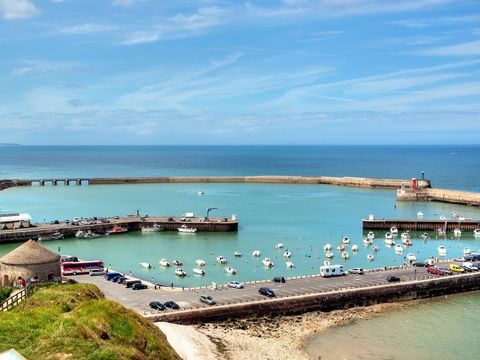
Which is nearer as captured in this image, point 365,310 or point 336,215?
point 365,310

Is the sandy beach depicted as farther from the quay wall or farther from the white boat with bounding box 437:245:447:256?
the white boat with bounding box 437:245:447:256

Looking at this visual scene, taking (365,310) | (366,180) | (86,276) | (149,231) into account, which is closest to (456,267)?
(365,310)

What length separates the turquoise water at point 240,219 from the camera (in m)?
58.4

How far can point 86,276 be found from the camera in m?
48.5

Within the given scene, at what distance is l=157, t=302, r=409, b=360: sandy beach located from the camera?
31438mm

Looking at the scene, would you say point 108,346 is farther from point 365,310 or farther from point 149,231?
point 149,231

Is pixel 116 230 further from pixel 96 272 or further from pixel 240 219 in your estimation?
pixel 96 272

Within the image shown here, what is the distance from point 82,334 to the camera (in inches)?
856

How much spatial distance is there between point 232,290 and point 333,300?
7820mm

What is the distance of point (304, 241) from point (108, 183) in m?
91.6

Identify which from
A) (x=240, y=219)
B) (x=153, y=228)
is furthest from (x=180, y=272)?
(x=240, y=219)

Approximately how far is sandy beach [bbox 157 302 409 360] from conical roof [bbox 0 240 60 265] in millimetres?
9530

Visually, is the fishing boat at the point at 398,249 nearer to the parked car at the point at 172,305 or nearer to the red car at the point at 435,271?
the red car at the point at 435,271

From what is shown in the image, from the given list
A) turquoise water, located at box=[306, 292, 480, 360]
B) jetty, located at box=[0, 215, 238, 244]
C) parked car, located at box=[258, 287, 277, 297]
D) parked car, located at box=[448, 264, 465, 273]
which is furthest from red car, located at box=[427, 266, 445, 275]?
jetty, located at box=[0, 215, 238, 244]
